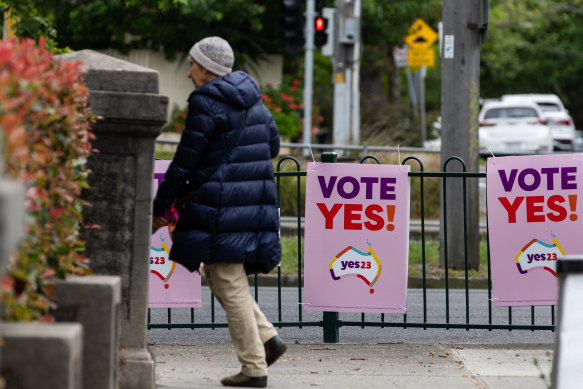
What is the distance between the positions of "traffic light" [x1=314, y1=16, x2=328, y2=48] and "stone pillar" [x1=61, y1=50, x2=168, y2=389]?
48.3ft

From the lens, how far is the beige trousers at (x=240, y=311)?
5617mm

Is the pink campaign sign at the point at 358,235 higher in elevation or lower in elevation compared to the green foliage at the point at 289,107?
lower

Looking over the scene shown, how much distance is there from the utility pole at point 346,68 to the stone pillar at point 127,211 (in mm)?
14250

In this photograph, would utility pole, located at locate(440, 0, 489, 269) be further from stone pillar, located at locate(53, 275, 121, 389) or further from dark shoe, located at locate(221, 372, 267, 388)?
stone pillar, located at locate(53, 275, 121, 389)

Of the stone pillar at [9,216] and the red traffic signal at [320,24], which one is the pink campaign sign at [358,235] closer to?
the stone pillar at [9,216]

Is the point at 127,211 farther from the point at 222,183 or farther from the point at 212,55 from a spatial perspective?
the point at 212,55

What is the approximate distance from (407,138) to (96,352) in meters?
17.3

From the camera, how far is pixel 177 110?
25094mm

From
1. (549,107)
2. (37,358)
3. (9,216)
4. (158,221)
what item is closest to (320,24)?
(158,221)

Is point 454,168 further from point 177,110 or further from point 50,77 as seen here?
point 177,110

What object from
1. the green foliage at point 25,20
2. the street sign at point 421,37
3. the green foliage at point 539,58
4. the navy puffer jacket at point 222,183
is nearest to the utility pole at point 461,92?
the green foliage at point 25,20

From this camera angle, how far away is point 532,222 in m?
7.36

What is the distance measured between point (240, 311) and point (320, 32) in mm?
14912

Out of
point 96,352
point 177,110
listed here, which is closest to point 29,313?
point 96,352
